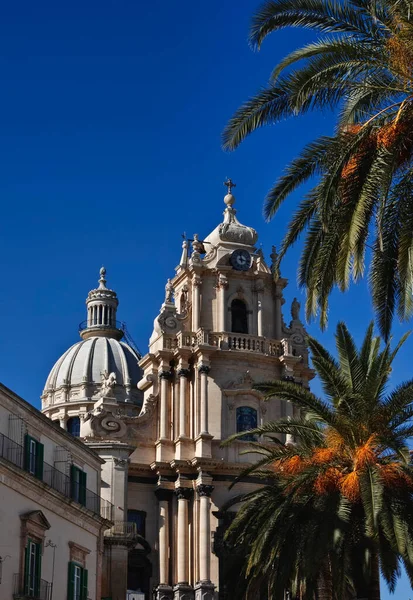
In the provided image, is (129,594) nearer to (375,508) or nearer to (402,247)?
(375,508)

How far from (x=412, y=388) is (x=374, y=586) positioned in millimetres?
5872

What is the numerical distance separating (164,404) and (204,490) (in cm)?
548

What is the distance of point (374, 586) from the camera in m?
32.5

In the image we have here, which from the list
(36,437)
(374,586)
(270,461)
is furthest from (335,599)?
(36,437)

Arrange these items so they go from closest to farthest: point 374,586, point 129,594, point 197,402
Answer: point 374,586, point 129,594, point 197,402

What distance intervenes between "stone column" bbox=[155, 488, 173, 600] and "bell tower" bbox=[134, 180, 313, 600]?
5cm

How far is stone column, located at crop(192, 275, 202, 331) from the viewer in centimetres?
6303

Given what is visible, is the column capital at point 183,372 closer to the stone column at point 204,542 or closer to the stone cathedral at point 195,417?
the stone cathedral at point 195,417

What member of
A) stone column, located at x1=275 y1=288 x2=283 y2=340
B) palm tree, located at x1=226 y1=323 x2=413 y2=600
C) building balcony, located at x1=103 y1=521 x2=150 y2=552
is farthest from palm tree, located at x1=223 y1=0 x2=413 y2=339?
stone column, located at x1=275 y1=288 x2=283 y2=340

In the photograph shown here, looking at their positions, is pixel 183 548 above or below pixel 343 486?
above

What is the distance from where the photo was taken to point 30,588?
35000 mm

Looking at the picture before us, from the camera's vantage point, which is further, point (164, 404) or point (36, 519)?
point (164, 404)

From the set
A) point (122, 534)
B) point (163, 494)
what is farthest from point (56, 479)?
point (163, 494)

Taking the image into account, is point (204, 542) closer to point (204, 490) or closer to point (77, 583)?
point (204, 490)
